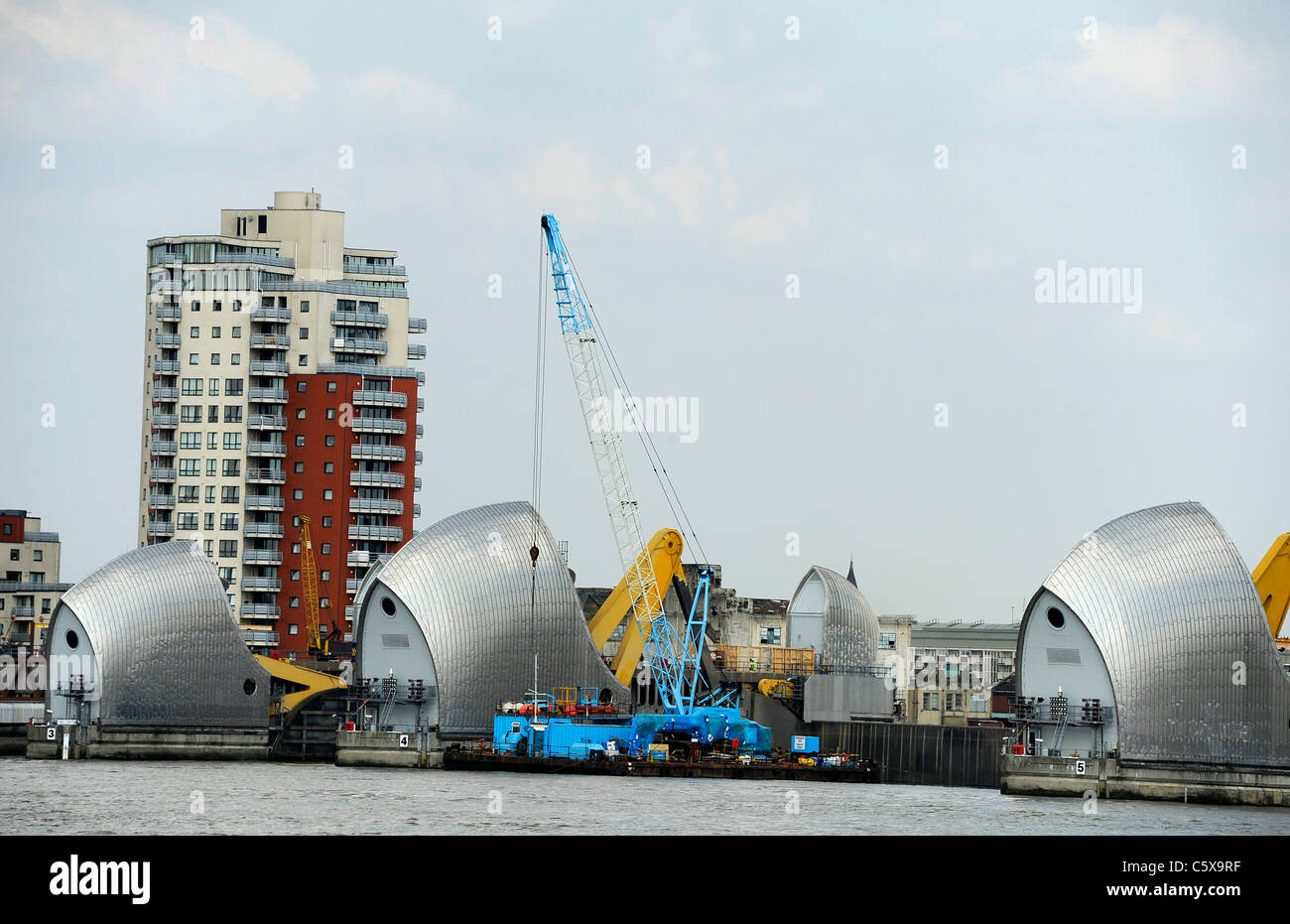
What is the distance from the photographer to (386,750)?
92.3 meters

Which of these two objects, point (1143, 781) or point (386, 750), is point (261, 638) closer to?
point (386, 750)

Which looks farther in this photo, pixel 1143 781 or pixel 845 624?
pixel 845 624

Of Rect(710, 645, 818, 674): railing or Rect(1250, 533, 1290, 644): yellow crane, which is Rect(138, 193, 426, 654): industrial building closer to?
Rect(710, 645, 818, 674): railing

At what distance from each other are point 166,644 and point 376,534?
3697 cm

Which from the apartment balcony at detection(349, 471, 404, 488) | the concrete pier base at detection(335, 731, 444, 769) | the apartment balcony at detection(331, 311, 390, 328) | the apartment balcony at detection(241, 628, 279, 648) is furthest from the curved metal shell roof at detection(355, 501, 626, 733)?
the apartment balcony at detection(331, 311, 390, 328)

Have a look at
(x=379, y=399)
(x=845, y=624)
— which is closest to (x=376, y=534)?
(x=379, y=399)

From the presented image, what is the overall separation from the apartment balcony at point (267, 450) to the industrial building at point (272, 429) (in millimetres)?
129

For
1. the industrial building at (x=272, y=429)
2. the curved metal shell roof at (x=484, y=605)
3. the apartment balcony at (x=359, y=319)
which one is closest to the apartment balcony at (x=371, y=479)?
the industrial building at (x=272, y=429)

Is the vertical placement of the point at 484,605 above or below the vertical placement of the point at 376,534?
below

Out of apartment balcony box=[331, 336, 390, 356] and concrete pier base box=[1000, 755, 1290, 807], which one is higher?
apartment balcony box=[331, 336, 390, 356]

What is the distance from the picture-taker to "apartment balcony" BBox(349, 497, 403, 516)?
134875 mm

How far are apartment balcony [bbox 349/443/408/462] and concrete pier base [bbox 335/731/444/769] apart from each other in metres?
44.3

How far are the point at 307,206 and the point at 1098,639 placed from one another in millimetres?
79600
